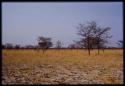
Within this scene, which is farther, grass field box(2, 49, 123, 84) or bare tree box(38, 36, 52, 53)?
bare tree box(38, 36, 52, 53)

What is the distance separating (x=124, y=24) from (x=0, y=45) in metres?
1.59

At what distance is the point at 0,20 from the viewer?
10.2 feet

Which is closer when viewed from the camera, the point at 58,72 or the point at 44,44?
the point at 58,72

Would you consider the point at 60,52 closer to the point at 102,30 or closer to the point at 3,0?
the point at 102,30

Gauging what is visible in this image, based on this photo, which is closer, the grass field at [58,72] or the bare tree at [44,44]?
the grass field at [58,72]

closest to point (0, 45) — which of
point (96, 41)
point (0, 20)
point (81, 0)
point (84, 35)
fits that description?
point (0, 20)

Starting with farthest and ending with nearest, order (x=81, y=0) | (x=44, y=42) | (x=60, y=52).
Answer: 1. (x=44, y=42)
2. (x=60, y=52)
3. (x=81, y=0)

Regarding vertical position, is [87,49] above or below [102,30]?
below

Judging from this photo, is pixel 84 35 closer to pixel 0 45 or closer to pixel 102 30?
pixel 102 30

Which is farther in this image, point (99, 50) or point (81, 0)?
point (99, 50)

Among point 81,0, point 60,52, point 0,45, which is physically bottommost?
point 60,52

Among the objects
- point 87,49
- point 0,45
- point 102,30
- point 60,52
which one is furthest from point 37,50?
point 0,45

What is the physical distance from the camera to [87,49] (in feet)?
45.3

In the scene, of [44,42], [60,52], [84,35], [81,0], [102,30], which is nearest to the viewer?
[81,0]
